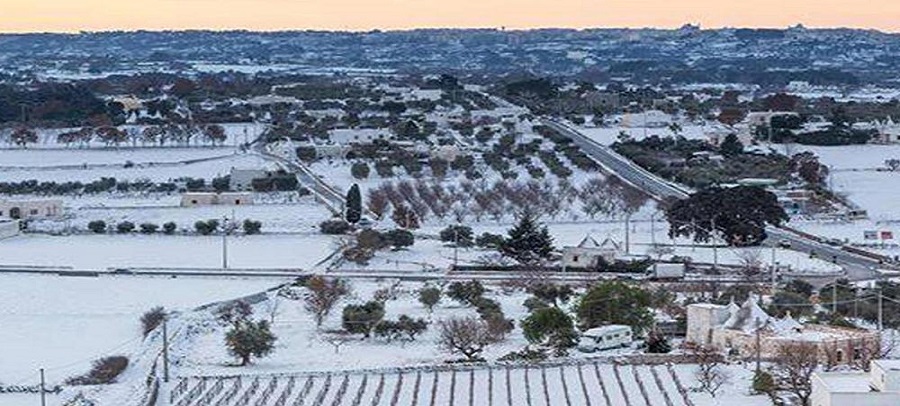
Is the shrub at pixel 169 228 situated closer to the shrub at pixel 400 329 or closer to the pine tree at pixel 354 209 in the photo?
the pine tree at pixel 354 209

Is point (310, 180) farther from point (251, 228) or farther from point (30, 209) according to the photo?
point (251, 228)

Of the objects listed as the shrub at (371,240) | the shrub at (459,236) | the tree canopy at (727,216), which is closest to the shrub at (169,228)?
the shrub at (371,240)

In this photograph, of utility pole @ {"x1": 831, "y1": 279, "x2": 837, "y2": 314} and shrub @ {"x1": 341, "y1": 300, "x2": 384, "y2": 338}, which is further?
utility pole @ {"x1": 831, "y1": 279, "x2": 837, "y2": 314}

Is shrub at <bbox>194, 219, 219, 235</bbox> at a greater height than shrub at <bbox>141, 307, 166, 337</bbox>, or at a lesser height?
greater

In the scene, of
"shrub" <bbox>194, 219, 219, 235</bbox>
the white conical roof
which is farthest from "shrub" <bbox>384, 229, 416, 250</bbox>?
the white conical roof

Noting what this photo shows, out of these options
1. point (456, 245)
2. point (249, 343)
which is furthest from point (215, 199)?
point (249, 343)

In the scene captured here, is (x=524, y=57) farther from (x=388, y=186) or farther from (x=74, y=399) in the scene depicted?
(x=74, y=399)

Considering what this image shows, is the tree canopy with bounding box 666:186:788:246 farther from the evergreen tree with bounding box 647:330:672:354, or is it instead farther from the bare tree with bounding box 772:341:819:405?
the bare tree with bounding box 772:341:819:405
